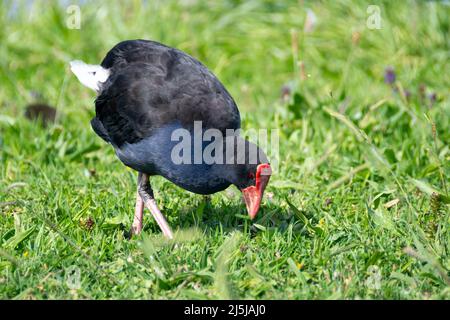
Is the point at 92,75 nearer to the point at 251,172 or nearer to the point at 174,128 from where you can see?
the point at 174,128

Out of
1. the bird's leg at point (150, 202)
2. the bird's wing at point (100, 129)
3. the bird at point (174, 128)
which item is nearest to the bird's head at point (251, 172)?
the bird at point (174, 128)

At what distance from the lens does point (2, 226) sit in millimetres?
4121

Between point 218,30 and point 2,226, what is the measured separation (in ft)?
14.7

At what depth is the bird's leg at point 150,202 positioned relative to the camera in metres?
4.17

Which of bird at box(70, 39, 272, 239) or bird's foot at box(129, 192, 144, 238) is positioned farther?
bird's foot at box(129, 192, 144, 238)

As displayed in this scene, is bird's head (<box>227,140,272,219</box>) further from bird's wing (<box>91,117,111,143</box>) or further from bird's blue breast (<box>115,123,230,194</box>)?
bird's wing (<box>91,117,111,143</box>)

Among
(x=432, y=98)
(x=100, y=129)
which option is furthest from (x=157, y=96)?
(x=432, y=98)

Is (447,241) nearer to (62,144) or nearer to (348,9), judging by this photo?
(62,144)

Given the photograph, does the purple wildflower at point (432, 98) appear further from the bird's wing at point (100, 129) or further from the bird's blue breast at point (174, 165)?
the bird's wing at point (100, 129)

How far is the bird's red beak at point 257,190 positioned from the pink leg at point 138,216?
65 cm

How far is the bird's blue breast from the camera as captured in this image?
398cm

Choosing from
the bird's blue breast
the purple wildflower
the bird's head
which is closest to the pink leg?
the bird's blue breast

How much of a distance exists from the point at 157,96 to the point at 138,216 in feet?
2.37

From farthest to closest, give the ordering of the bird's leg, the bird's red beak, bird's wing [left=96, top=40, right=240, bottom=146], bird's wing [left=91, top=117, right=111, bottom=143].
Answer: bird's wing [left=91, top=117, right=111, bottom=143] → the bird's leg → bird's wing [left=96, top=40, right=240, bottom=146] → the bird's red beak
